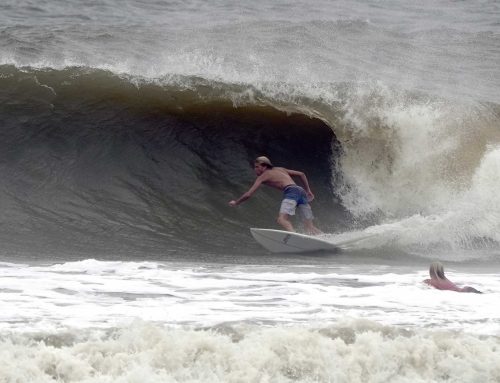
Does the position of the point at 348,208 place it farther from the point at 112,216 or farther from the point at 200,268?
the point at 200,268

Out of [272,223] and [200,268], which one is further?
[272,223]

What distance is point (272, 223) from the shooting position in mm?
12273

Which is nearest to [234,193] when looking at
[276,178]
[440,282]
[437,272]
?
[276,178]

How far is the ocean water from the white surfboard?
133mm

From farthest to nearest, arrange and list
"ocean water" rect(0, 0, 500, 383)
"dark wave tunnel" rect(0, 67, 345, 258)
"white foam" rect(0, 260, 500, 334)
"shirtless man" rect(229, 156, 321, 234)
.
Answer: "shirtless man" rect(229, 156, 321, 234) → "dark wave tunnel" rect(0, 67, 345, 258) → "white foam" rect(0, 260, 500, 334) → "ocean water" rect(0, 0, 500, 383)

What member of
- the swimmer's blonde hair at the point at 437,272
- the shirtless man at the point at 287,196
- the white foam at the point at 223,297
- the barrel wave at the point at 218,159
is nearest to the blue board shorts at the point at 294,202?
the shirtless man at the point at 287,196

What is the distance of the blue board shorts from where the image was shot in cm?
1145

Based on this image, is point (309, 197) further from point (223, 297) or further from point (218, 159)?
point (223, 297)

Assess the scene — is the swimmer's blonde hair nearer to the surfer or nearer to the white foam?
the surfer

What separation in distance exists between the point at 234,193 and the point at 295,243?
244 cm

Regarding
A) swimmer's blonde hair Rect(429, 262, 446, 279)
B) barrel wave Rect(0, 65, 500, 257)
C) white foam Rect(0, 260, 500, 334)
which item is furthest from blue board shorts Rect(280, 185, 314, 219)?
swimmer's blonde hair Rect(429, 262, 446, 279)

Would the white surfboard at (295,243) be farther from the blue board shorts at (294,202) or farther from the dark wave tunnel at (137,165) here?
the blue board shorts at (294,202)

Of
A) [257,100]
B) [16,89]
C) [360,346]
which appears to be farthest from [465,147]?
[360,346]

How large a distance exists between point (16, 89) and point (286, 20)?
27.6 ft
